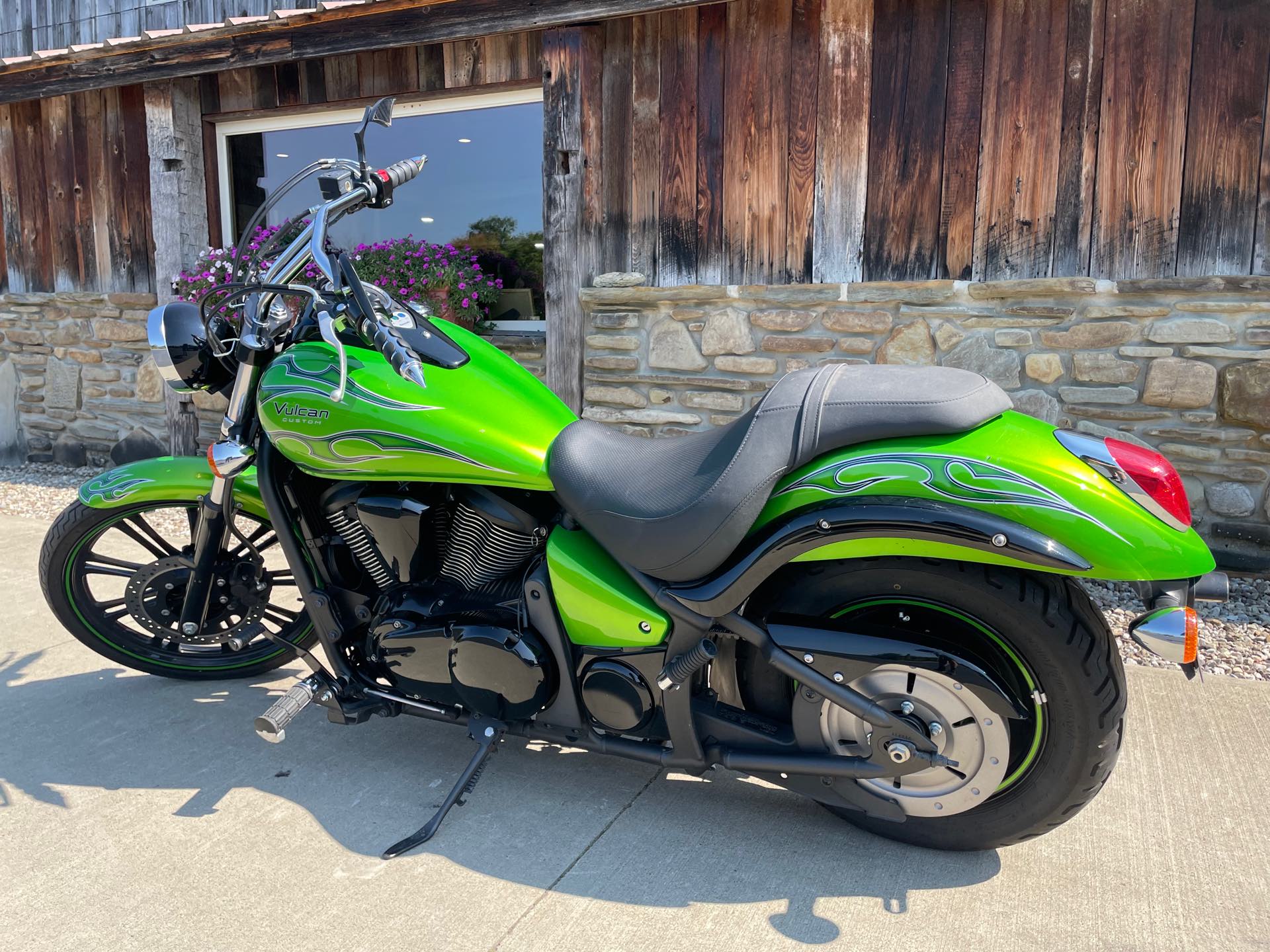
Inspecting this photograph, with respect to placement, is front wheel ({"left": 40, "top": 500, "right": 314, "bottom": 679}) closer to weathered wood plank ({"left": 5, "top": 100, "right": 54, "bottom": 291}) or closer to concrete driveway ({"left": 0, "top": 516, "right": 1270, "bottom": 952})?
concrete driveway ({"left": 0, "top": 516, "right": 1270, "bottom": 952})

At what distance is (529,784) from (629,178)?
3616 mm

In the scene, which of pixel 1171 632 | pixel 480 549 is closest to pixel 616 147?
pixel 480 549

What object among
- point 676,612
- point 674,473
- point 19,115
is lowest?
point 676,612

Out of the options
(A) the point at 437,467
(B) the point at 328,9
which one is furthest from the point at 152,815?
(B) the point at 328,9

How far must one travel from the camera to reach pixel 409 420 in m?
2.13

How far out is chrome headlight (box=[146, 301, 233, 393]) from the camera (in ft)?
8.00

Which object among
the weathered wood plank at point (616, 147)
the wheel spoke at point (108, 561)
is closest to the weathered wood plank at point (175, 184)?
the weathered wood plank at point (616, 147)

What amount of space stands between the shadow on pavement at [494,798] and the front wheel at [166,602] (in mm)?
113

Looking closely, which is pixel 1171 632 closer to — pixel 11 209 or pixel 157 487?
pixel 157 487

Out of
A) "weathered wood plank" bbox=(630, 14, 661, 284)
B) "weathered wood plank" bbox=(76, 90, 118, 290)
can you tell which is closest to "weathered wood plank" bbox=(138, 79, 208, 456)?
"weathered wood plank" bbox=(76, 90, 118, 290)

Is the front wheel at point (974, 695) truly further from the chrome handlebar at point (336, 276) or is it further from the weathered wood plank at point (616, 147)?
the weathered wood plank at point (616, 147)

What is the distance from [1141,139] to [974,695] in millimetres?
3278

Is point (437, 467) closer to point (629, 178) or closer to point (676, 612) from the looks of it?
point (676, 612)

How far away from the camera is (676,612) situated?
1.99 metres
